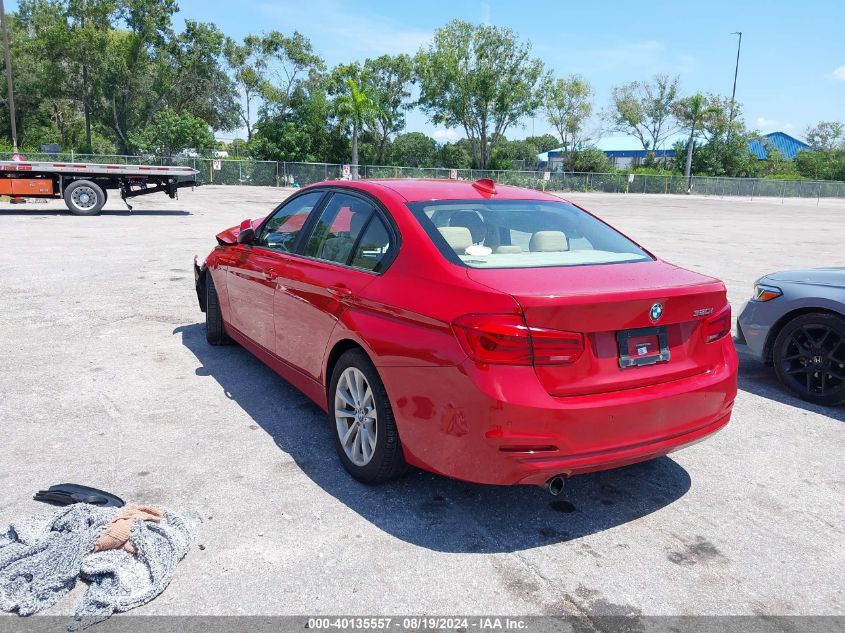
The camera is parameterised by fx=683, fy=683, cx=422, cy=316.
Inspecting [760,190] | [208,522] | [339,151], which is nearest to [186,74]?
[339,151]

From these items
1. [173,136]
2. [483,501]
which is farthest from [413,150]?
[483,501]

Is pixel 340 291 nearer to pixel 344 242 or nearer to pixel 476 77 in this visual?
pixel 344 242

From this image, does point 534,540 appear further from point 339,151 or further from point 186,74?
point 186,74

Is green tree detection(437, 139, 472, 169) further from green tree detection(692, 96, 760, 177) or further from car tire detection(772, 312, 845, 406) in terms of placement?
car tire detection(772, 312, 845, 406)

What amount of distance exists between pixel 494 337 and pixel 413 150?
63.0m

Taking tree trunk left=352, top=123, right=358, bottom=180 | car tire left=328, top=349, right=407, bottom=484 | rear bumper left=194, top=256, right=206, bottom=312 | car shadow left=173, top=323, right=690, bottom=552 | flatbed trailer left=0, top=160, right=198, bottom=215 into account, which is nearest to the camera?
car shadow left=173, top=323, right=690, bottom=552

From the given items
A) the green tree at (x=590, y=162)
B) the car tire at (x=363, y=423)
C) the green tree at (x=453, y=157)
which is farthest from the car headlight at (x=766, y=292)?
the green tree at (x=590, y=162)

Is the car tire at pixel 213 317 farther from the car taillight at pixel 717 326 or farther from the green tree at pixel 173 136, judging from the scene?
the green tree at pixel 173 136

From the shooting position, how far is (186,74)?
60500mm

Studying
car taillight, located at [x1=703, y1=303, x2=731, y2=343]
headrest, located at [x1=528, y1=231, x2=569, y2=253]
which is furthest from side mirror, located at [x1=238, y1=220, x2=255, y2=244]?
car taillight, located at [x1=703, y1=303, x2=731, y2=343]

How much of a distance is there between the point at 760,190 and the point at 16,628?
2600 inches

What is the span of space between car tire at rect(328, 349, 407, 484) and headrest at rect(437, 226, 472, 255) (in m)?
0.73

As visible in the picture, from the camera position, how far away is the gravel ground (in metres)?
2.79

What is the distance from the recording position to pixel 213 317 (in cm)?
613
